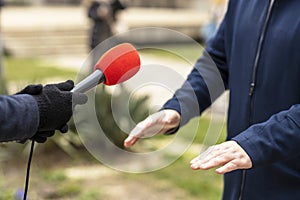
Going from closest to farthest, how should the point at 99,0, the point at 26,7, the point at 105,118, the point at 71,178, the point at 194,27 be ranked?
1. the point at 105,118
2. the point at 71,178
3. the point at 99,0
4. the point at 194,27
5. the point at 26,7

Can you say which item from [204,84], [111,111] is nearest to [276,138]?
[204,84]

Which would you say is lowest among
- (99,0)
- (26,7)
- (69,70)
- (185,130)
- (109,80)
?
(26,7)

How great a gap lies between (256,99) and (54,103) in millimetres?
766

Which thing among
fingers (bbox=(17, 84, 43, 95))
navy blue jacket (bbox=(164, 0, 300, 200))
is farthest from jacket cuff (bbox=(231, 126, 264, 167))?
fingers (bbox=(17, 84, 43, 95))

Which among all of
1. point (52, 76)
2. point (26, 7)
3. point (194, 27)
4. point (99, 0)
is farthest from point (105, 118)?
point (26, 7)

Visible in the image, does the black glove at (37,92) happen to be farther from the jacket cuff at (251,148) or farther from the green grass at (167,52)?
the jacket cuff at (251,148)

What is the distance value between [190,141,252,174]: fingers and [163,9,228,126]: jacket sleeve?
501mm

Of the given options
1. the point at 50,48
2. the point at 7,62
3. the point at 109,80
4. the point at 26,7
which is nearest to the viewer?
the point at 109,80

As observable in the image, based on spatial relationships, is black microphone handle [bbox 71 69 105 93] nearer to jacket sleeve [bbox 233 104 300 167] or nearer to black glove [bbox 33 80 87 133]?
black glove [bbox 33 80 87 133]

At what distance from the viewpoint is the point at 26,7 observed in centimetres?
2277

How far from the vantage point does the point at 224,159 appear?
1.65 m

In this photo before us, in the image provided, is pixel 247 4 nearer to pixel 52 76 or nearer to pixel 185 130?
pixel 185 130

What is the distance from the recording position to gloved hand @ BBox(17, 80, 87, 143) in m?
1.64

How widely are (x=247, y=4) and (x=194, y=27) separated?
15746 mm
